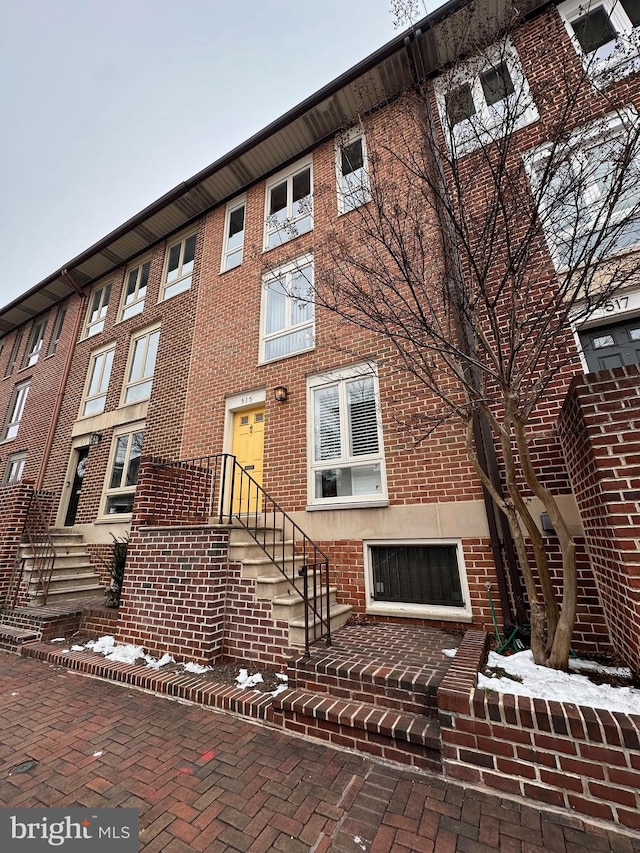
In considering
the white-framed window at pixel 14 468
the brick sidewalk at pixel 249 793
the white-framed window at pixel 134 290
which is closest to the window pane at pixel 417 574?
the brick sidewalk at pixel 249 793

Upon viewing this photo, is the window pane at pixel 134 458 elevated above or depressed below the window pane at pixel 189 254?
below

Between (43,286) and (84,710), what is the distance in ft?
43.2

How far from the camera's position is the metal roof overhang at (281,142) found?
585 cm

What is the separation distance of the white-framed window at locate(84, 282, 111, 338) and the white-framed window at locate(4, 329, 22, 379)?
14.2 feet

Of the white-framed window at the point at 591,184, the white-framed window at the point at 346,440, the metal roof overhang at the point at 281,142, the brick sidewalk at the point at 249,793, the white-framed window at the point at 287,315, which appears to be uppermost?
the metal roof overhang at the point at 281,142

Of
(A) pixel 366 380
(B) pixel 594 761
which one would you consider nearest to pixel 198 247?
(A) pixel 366 380

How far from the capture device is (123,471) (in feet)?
27.3

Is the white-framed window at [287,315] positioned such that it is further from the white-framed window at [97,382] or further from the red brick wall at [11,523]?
the white-framed window at [97,382]

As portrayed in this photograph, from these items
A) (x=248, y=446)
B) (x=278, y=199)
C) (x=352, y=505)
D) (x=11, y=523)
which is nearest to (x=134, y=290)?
(x=278, y=199)

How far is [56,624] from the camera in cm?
510

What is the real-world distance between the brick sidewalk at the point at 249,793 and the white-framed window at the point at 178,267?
8724mm

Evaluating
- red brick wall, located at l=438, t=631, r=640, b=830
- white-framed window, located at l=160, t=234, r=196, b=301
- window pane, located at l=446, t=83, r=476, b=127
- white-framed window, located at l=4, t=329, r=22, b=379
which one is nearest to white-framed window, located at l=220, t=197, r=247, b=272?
white-framed window, located at l=160, t=234, r=196, b=301

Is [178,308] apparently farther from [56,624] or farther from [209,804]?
[209,804]

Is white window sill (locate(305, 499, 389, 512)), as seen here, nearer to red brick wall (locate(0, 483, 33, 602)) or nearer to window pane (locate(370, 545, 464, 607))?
window pane (locate(370, 545, 464, 607))
